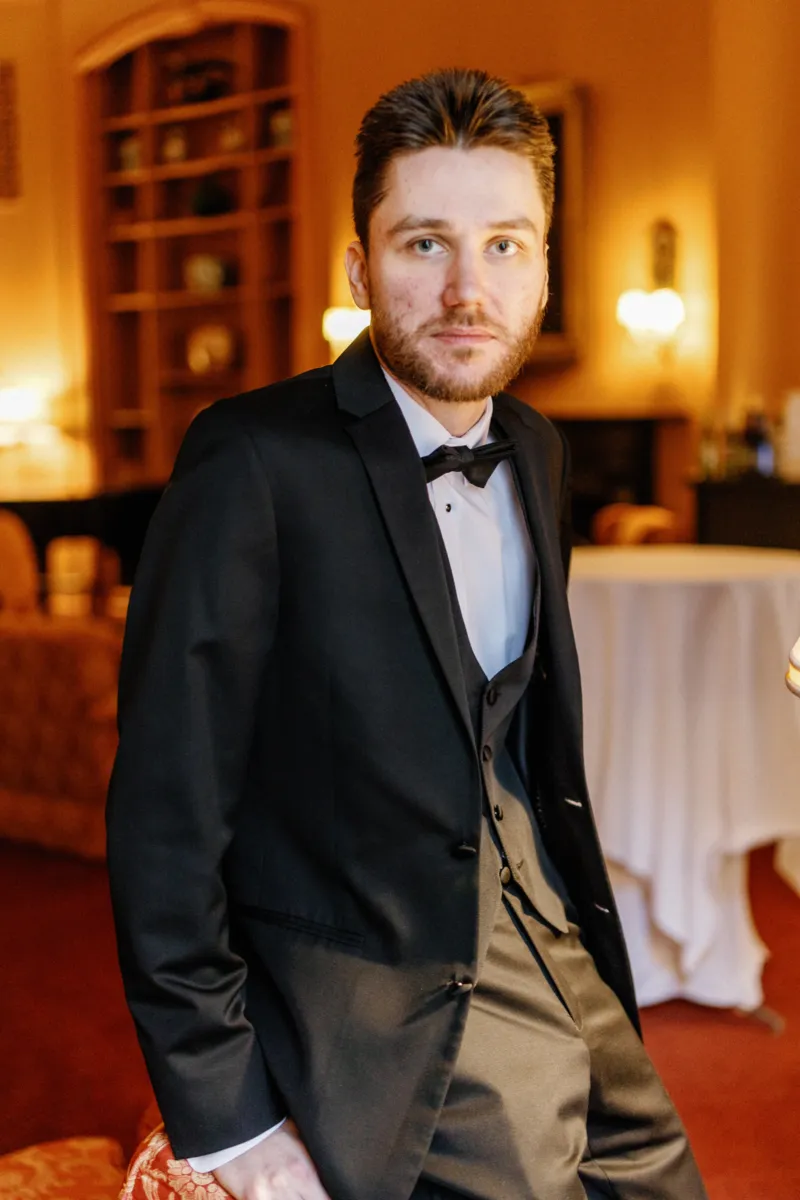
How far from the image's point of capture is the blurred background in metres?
2.83

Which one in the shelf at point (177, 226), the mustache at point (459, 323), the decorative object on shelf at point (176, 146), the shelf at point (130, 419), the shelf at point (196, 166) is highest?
the decorative object on shelf at point (176, 146)

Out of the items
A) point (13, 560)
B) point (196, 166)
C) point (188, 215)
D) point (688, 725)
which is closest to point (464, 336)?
point (688, 725)

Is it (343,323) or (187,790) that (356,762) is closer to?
(187,790)

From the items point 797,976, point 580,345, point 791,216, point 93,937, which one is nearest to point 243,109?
point 580,345

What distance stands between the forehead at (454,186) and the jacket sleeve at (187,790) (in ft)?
0.87

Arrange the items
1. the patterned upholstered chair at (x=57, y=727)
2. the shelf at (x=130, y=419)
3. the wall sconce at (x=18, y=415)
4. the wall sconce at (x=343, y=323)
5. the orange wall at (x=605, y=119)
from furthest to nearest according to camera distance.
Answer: the wall sconce at (x=18, y=415) < the shelf at (x=130, y=419) < the wall sconce at (x=343, y=323) < the orange wall at (x=605, y=119) < the patterned upholstered chair at (x=57, y=727)

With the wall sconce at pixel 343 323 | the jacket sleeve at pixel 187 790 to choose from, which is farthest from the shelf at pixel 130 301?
the jacket sleeve at pixel 187 790

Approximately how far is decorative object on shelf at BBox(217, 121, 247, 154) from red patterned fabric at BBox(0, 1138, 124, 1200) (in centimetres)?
826

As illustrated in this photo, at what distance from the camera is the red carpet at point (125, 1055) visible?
246cm

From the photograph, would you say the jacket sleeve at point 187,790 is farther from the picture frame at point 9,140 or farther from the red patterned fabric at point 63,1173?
the picture frame at point 9,140

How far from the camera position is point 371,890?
3.75 ft

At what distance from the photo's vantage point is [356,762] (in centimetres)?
114

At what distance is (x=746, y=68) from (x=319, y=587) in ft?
22.4

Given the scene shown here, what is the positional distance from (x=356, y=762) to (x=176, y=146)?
358 inches
